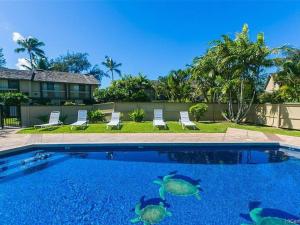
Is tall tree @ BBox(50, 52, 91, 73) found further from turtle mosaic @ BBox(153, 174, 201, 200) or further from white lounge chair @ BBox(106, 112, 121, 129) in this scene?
turtle mosaic @ BBox(153, 174, 201, 200)

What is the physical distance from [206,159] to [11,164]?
7.12m

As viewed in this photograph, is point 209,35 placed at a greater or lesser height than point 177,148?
greater

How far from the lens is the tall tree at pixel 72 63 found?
5041cm

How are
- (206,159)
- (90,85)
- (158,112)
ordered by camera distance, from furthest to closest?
1. (90,85)
2. (158,112)
3. (206,159)

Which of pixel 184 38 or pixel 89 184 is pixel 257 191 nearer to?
pixel 89 184

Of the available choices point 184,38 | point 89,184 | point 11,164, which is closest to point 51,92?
point 184,38

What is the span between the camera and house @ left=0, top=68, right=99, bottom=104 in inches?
1154

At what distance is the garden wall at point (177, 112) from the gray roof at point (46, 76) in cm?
1561

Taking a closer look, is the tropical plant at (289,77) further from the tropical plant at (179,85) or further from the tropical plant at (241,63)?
the tropical plant at (179,85)

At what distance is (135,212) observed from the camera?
188 inches

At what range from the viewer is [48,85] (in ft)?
105

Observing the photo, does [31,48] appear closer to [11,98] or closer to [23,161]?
[11,98]

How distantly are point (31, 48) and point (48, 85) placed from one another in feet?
39.7

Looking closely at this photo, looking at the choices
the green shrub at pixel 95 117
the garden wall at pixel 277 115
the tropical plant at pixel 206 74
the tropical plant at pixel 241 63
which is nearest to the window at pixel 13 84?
the green shrub at pixel 95 117
